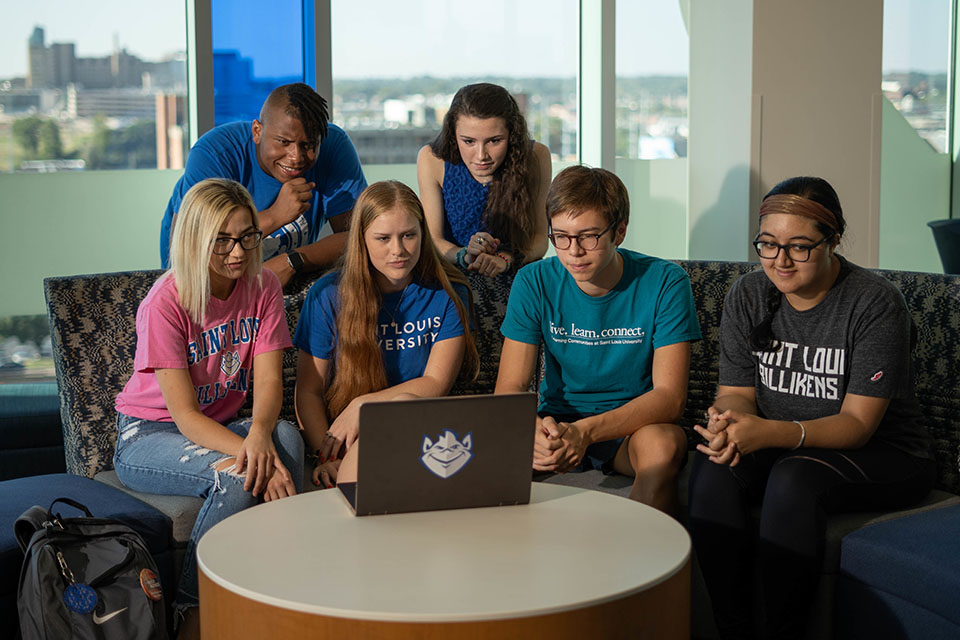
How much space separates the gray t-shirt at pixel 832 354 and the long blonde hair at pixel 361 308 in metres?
0.90

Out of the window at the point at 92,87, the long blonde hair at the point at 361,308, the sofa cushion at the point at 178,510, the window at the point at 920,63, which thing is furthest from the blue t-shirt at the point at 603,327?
the window at the point at 920,63

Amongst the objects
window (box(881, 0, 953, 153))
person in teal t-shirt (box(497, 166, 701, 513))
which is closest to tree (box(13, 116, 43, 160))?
person in teal t-shirt (box(497, 166, 701, 513))

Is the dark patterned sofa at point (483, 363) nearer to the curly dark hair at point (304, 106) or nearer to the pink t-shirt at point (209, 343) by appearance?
the pink t-shirt at point (209, 343)

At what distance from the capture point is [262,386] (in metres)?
2.65

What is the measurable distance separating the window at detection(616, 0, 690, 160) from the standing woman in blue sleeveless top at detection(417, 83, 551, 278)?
227cm

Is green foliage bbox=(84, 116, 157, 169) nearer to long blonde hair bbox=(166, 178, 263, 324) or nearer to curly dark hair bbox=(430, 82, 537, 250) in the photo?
curly dark hair bbox=(430, 82, 537, 250)

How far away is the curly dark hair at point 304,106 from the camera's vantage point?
3023mm

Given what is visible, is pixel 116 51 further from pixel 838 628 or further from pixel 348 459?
pixel 838 628

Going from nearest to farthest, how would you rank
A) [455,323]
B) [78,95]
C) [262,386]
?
[262,386], [455,323], [78,95]

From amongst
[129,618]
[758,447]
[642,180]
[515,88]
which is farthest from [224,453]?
[642,180]

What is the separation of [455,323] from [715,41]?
278 cm

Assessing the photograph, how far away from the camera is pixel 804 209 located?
231 centimetres

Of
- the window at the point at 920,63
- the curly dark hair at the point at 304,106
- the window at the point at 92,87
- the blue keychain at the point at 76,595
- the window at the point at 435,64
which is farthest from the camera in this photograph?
the window at the point at 920,63

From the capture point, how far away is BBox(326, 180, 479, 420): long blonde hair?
2.72 m
